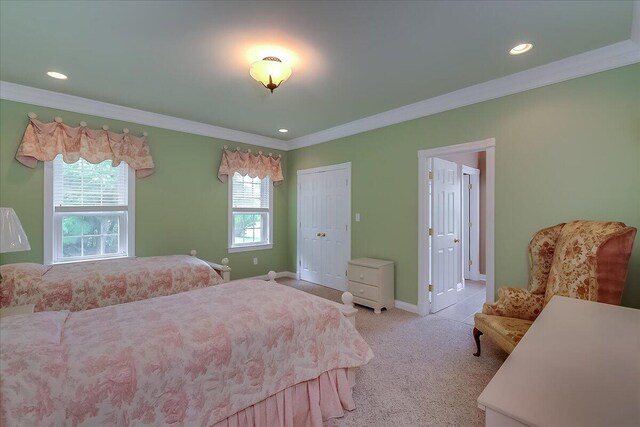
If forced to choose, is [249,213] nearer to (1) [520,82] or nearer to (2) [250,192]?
(2) [250,192]

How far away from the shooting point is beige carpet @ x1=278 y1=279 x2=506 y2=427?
1.75 m

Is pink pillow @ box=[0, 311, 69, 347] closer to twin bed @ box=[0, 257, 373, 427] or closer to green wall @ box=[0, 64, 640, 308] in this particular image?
twin bed @ box=[0, 257, 373, 427]

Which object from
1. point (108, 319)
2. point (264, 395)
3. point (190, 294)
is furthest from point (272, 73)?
point (264, 395)

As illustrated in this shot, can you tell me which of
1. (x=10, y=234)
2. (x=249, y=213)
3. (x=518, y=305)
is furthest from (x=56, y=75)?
(x=518, y=305)

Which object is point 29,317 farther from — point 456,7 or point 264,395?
point 456,7

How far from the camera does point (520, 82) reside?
2611mm

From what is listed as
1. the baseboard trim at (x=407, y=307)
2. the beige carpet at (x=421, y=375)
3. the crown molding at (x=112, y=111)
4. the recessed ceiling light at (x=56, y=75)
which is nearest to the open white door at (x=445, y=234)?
the baseboard trim at (x=407, y=307)

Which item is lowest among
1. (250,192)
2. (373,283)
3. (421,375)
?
(421,375)

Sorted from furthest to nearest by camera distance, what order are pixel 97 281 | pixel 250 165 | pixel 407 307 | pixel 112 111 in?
1. pixel 250 165
2. pixel 407 307
3. pixel 112 111
4. pixel 97 281

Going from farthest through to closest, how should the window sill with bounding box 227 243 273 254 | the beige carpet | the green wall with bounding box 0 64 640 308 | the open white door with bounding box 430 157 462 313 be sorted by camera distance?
the window sill with bounding box 227 243 273 254
the open white door with bounding box 430 157 462 313
the green wall with bounding box 0 64 640 308
the beige carpet

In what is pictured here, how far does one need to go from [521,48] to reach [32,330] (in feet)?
11.1

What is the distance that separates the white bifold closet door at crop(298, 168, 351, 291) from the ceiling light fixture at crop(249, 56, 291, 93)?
2.10 meters

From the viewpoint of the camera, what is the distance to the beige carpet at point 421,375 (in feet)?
5.73

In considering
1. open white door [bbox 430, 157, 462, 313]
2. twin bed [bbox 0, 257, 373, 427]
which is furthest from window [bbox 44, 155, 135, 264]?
open white door [bbox 430, 157, 462, 313]
